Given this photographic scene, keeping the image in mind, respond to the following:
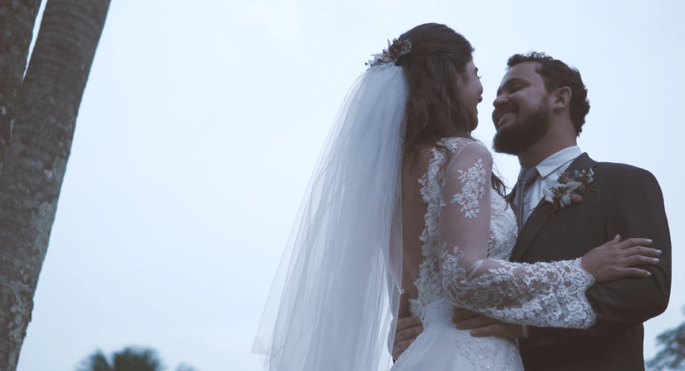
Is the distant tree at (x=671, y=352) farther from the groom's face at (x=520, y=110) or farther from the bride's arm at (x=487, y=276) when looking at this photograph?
the bride's arm at (x=487, y=276)

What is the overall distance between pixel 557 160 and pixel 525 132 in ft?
1.39

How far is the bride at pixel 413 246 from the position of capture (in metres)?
3.08

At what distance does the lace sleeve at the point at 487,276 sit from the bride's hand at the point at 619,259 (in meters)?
0.08

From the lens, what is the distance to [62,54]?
4680 millimetres

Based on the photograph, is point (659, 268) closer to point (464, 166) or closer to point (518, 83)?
point (464, 166)

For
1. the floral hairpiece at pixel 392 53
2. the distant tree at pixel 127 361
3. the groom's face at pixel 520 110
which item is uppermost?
the groom's face at pixel 520 110

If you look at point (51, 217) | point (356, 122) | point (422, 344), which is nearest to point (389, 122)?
point (356, 122)

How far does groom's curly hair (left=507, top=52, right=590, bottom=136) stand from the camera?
16.7 feet

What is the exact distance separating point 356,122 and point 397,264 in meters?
0.82

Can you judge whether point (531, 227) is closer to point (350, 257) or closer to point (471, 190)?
point (471, 190)

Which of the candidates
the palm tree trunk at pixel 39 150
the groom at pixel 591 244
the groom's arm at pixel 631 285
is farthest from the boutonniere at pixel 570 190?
the palm tree trunk at pixel 39 150

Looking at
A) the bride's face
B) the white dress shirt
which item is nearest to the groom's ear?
the white dress shirt

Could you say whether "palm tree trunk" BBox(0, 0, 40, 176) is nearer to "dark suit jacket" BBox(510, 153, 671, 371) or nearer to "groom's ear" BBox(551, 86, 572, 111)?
"dark suit jacket" BBox(510, 153, 671, 371)

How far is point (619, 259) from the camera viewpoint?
326cm
